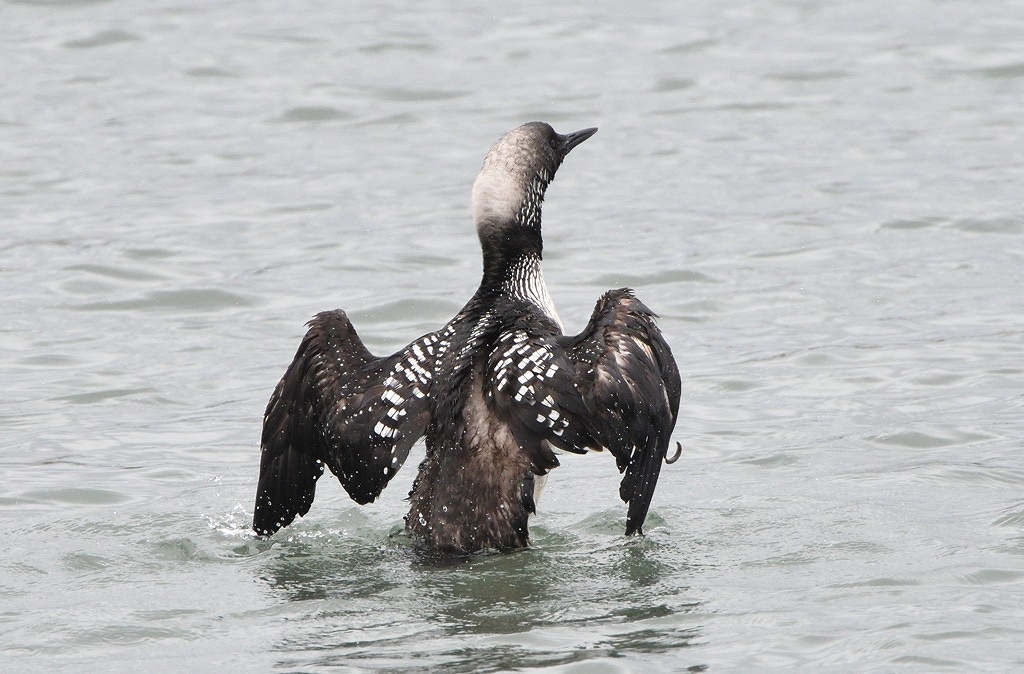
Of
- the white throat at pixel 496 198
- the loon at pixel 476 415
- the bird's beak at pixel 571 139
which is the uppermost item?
the bird's beak at pixel 571 139

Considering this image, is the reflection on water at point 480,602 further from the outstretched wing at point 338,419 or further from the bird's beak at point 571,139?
the bird's beak at point 571,139

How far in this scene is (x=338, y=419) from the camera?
6.67 m

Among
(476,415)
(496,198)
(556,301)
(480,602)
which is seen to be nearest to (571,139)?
(496,198)

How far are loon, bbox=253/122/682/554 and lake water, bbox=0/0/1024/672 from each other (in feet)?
0.72

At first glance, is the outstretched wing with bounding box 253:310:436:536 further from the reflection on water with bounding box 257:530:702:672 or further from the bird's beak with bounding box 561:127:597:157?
the bird's beak with bounding box 561:127:597:157

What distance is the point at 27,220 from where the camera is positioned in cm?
1242

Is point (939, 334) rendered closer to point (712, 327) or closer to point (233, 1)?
point (712, 327)

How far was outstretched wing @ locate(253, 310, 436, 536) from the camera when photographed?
6.56 m

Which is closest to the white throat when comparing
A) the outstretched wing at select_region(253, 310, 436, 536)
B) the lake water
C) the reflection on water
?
the outstretched wing at select_region(253, 310, 436, 536)

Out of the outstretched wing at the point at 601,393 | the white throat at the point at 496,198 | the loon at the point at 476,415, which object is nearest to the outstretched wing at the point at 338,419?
the loon at the point at 476,415

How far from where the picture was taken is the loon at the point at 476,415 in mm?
6336

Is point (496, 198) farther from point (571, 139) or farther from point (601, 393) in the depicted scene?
point (601, 393)

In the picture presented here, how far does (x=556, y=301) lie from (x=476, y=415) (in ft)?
14.2

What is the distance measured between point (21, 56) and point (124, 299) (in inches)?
252
